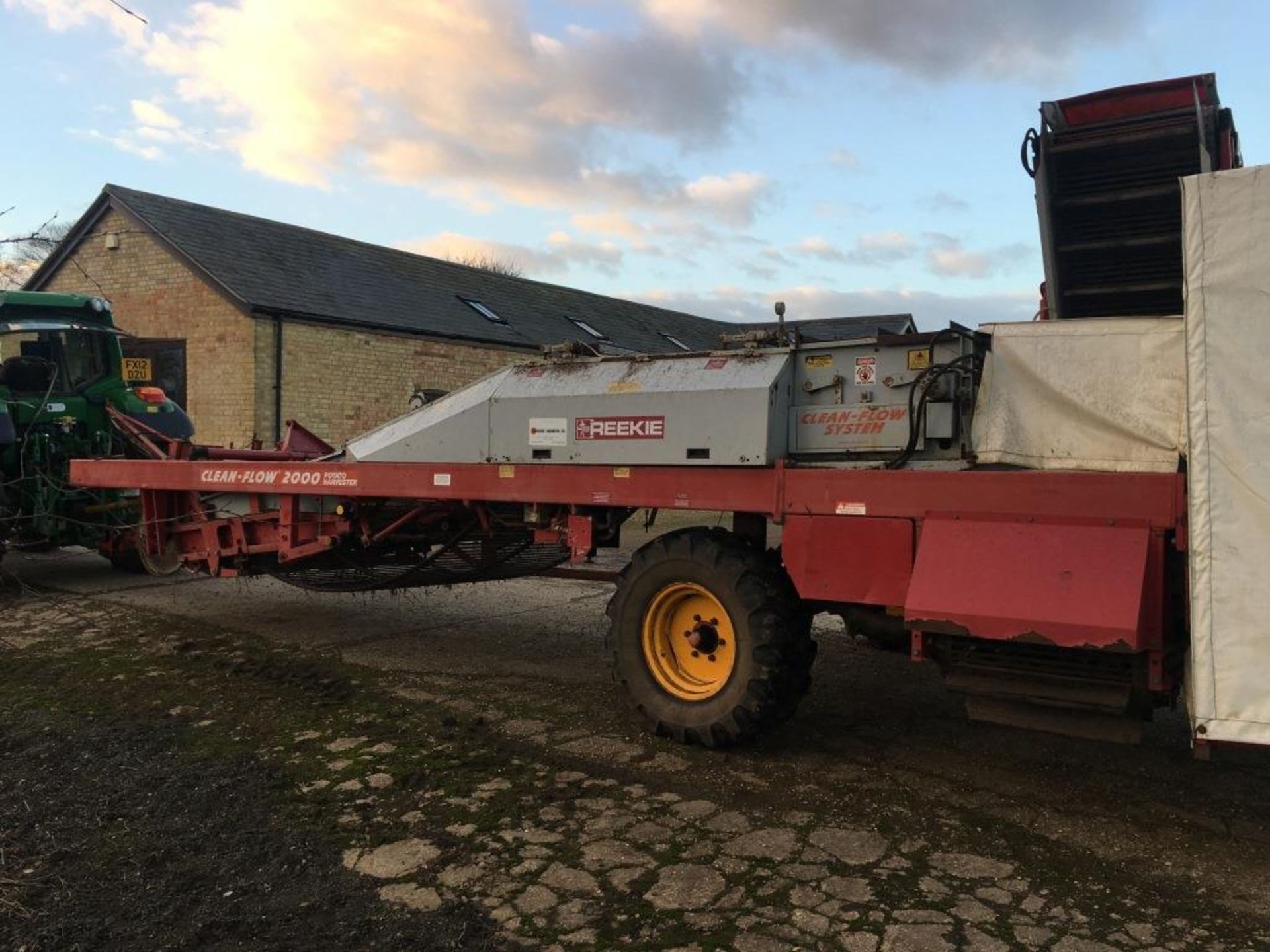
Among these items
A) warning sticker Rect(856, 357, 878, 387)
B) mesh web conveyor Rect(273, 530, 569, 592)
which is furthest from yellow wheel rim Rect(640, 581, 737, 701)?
mesh web conveyor Rect(273, 530, 569, 592)

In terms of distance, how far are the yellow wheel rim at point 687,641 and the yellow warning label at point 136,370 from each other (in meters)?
7.53

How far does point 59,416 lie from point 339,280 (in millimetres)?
11814

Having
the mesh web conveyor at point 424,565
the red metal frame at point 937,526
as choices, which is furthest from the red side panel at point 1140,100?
the mesh web conveyor at point 424,565

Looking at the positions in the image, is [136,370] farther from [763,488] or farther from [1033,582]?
[1033,582]

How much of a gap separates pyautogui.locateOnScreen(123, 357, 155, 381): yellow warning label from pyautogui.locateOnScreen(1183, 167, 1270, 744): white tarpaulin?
9658mm

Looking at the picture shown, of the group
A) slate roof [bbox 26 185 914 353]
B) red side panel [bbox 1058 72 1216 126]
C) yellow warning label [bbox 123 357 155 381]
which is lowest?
yellow warning label [bbox 123 357 155 381]

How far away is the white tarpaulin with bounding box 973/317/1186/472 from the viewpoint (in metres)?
3.87

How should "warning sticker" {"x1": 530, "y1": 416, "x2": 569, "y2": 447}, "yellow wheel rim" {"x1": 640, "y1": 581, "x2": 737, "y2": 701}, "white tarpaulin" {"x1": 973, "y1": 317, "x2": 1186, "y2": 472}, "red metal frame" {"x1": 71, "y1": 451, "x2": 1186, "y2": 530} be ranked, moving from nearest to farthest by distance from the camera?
"red metal frame" {"x1": 71, "y1": 451, "x2": 1186, "y2": 530} → "white tarpaulin" {"x1": 973, "y1": 317, "x2": 1186, "y2": 472} → "yellow wheel rim" {"x1": 640, "y1": 581, "x2": 737, "y2": 701} → "warning sticker" {"x1": 530, "y1": 416, "x2": 569, "y2": 447}

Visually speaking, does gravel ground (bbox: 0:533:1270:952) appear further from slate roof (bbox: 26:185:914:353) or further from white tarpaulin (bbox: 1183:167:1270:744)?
slate roof (bbox: 26:185:914:353)

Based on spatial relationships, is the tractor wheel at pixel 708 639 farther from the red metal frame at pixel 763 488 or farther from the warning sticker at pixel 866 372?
the warning sticker at pixel 866 372

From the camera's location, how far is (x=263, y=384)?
1739 centimetres

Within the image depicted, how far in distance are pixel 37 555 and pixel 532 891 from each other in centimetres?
1085

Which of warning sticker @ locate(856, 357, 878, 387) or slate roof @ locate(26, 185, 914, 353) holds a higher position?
slate roof @ locate(26, 185, 914, 353)

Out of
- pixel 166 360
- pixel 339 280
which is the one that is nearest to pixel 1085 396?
pixel 166 360
